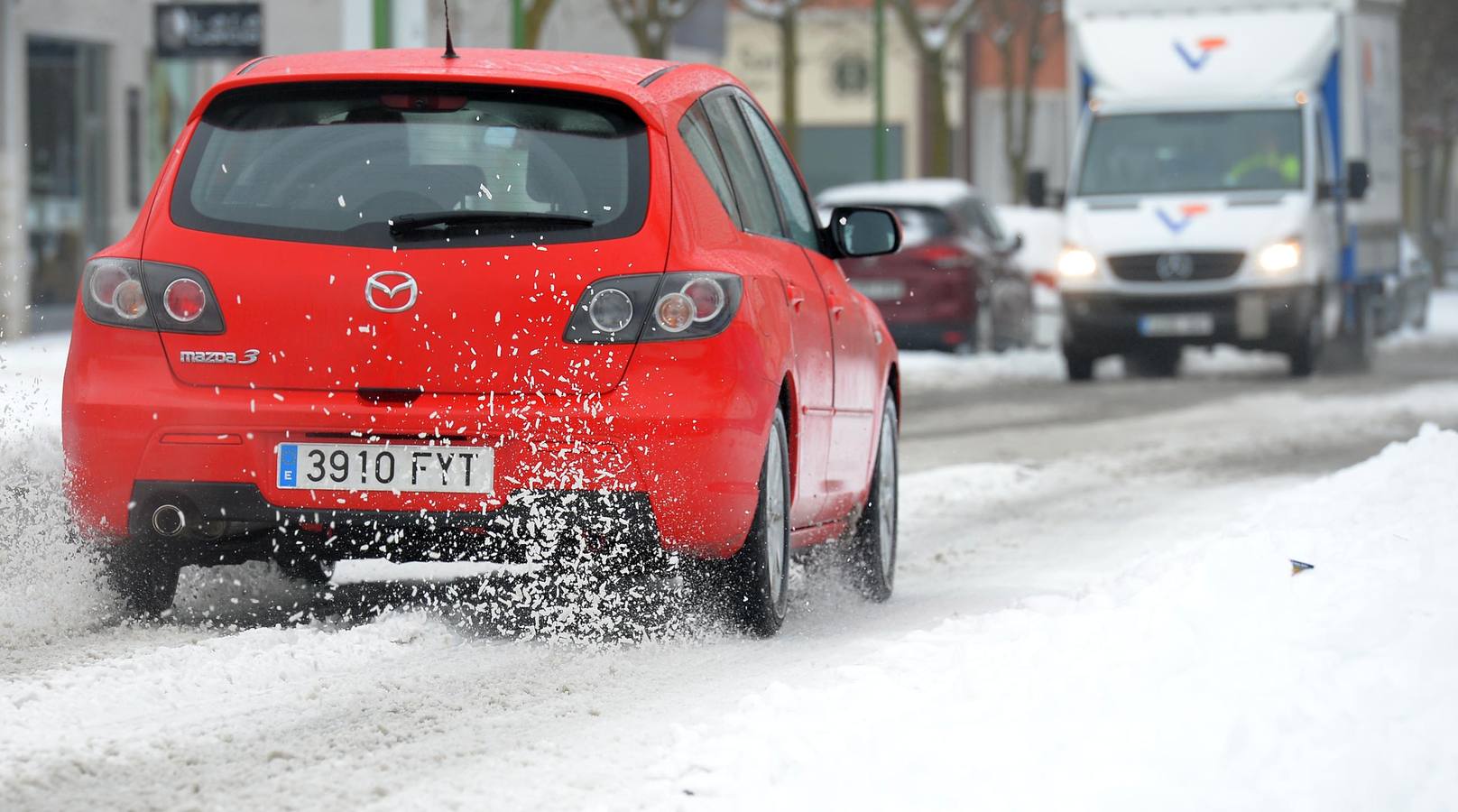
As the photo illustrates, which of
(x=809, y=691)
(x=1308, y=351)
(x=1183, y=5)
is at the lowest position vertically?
(x=809, y=691)

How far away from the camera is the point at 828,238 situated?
7.96m

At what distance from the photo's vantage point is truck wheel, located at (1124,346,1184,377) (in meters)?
24.9

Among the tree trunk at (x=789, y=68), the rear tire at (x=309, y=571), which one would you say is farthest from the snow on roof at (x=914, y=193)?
the rear tire at (x=309, y=571)

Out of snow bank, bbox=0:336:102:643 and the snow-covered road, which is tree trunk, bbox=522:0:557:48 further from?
snow bank, bbox=0:336:102:643

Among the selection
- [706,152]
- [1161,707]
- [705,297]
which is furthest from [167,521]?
[1161,707]

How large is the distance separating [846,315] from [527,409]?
1.86 metres

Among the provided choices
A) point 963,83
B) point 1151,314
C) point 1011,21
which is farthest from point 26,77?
point 963,83

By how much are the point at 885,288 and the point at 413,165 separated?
58.3 feet

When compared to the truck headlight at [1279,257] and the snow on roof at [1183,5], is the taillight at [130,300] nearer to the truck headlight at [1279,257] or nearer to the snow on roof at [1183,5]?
the truck headlight at [1279,257]

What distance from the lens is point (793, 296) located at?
Answer: 6.99 m

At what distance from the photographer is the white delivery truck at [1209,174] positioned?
73.1 feet

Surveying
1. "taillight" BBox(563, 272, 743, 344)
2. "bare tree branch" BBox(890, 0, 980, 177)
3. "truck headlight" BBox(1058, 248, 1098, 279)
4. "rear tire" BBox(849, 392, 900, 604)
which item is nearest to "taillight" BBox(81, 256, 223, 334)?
"taillight" BBox(563, 272, 743, 344)

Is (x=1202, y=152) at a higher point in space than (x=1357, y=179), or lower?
higher

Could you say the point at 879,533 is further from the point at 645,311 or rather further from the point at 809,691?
the point at 809,691
